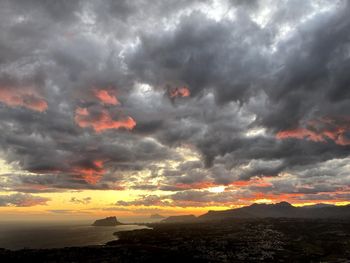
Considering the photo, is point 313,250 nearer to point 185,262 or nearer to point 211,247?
point 211,247

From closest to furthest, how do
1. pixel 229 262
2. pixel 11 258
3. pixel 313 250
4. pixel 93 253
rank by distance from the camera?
pixel 229 262 < pixel 11 258 < pixel 93 253 < pixel 313 250

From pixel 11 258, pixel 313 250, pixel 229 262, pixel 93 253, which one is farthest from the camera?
pixel 313 250

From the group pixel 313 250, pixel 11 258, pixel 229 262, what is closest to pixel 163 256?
pixel 229 262

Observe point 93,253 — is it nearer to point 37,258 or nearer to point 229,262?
point 37,258

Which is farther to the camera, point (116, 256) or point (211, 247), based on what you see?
point (211, 247)

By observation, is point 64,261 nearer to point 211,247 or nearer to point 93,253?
point 93,253

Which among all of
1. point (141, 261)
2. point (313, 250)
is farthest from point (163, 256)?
point (313, 250)

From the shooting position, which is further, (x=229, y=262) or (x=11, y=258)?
(x=11, y=258)

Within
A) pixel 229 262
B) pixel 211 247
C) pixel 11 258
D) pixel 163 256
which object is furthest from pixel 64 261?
pixel 211 247

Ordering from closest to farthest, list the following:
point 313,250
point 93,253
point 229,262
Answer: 1. point 229,262
2. point 93,253
3. point 313,250
